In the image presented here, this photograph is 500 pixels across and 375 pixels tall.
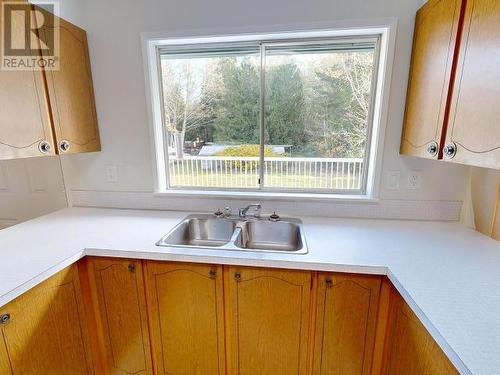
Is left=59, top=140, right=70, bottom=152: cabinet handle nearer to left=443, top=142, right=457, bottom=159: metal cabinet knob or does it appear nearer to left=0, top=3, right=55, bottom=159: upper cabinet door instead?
left=0, top=3, right=55, bottom=159: upper cabinet door

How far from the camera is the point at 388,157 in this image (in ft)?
5.01

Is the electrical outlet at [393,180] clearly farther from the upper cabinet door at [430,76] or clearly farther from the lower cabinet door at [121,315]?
the lower cabinet door at [121,315]

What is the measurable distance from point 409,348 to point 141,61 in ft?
6.79

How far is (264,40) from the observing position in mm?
1558

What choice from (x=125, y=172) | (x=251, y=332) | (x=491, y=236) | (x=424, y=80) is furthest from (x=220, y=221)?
(x=491, y=236)

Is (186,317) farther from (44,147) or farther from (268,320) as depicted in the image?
(44,147)

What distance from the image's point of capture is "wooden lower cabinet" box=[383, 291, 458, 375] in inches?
30.0

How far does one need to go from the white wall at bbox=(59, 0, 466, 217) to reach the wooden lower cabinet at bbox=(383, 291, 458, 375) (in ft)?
2.60

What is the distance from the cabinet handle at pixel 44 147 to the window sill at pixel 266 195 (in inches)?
25.8

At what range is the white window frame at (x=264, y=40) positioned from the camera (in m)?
1.43

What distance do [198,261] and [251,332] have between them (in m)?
0.46

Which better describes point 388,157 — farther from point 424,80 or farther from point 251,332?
point 251,332

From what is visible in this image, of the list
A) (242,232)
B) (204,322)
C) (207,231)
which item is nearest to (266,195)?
(242,232)

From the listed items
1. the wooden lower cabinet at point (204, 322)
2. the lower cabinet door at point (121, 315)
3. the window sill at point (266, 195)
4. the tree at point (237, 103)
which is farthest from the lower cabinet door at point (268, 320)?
the tree at point (237, 103)
